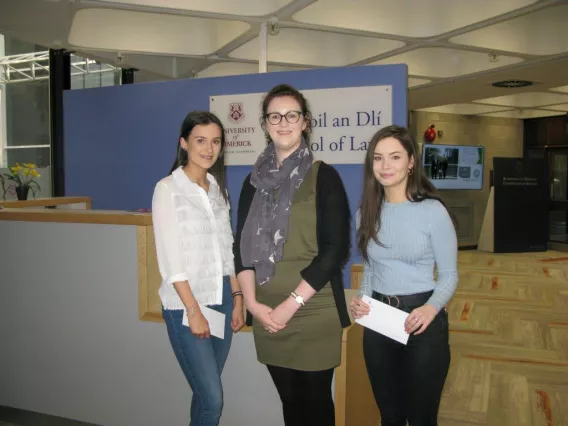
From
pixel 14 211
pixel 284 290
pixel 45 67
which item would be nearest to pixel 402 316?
pixel 284 290

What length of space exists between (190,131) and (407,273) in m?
0.92

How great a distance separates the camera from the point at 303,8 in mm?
3848

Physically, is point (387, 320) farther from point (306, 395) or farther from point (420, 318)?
point (306, 395)

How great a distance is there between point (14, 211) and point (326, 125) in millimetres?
2246

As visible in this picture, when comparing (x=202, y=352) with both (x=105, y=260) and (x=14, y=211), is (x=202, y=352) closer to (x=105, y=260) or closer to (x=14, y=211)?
(x=105, y=260)

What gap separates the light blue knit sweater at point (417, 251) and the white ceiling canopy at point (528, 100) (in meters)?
7.96

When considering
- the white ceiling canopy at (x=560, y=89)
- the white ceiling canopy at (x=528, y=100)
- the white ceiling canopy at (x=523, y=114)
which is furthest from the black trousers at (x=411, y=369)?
the white ceiling canopy at (x=523, y=114)

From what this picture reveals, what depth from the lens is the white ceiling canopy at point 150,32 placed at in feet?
14.5

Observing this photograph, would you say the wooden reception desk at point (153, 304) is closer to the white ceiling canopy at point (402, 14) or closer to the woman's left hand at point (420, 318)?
the woman's left hand at point (420, 318)

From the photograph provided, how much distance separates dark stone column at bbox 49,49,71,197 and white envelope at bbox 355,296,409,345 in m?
4.73

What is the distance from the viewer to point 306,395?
5.17ft

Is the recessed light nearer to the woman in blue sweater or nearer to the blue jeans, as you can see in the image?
the woman in blue sweater

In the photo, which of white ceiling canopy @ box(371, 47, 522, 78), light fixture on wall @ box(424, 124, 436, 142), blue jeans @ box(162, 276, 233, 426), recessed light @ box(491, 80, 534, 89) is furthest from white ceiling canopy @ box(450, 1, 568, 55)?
light fixture on wall @ box(424, 124, 436, 142)

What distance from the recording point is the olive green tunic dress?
153 cm
